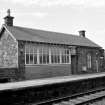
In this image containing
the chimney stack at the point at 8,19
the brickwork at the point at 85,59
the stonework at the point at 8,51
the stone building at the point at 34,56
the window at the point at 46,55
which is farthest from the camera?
the brickwork at the point at 85,59

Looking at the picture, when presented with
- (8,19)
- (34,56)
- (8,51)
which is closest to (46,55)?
(34,56)

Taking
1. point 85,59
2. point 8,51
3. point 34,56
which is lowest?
point 85,59

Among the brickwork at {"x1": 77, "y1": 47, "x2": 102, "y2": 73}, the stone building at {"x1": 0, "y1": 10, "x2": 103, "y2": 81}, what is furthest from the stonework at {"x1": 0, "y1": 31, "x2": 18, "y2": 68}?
the brickwork at {"x1": 77, "y1": 47, "x2": 102, "y2": 73}

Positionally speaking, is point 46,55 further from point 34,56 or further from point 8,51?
point 8,51

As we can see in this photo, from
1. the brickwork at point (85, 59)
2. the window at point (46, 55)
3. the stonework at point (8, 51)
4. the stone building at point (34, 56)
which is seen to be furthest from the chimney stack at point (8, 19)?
the brickwork at point (85, 59)

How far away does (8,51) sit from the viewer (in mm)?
21969

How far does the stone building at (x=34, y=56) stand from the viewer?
2017cm

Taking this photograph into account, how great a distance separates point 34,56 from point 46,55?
67.1 inches

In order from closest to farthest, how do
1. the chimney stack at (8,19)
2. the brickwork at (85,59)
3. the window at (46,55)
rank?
the window at (46,55) → the chimney stack at (8,19) → the brickwork at (85,59)

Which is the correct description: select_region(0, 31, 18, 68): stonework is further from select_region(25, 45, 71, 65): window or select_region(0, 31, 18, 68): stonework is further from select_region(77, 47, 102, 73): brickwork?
select_region(77, 47, 102, 73): brickwork

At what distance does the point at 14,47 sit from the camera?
20844 millimetres

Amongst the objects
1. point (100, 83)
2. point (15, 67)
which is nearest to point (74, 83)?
point (100, 83)

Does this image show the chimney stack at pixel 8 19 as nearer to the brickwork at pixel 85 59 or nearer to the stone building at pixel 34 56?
the stone building at pixel 34 56

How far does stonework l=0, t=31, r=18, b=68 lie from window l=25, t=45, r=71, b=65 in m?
1.18
